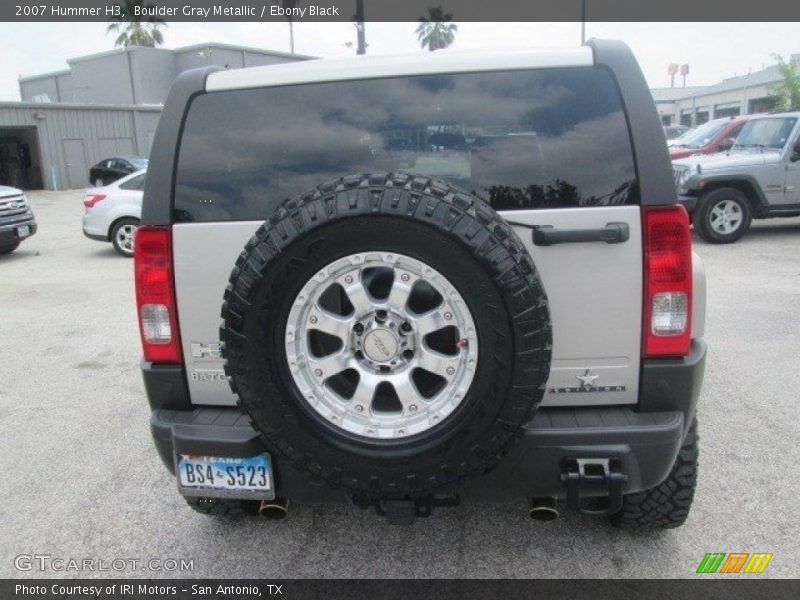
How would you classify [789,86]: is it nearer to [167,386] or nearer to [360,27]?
[360,27]

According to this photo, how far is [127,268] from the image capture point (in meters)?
10.2

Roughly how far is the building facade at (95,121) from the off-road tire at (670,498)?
2543 centimetres

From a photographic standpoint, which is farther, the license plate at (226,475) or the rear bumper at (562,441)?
the license plate at (226,475)

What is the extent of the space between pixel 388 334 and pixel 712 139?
12.2 m

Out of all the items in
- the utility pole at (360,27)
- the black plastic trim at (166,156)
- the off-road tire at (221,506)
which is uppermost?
the utility pole at (360,27)

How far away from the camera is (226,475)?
2404mm

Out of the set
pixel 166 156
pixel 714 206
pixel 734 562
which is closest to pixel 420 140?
pixel 166 156

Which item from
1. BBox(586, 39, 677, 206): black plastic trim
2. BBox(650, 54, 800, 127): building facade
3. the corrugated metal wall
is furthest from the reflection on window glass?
the corrugated metal wall

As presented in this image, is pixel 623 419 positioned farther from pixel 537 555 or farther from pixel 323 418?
pixel 323 418

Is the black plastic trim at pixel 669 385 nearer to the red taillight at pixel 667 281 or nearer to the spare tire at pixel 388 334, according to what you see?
the red taillight at pixel 667 281

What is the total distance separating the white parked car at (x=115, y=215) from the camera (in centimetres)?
1092

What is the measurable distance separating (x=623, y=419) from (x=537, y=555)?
808 millimetres

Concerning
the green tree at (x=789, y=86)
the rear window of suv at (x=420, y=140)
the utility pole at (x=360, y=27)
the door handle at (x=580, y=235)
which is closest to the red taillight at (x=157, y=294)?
the rear window of suv at (x=420, y=140)

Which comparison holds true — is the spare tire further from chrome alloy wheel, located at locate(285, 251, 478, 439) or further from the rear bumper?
the rear bumper
